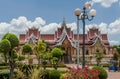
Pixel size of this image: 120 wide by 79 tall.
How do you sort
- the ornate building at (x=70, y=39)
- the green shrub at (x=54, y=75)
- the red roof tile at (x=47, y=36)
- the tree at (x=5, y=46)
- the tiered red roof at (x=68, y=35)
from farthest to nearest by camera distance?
the red roof tile at (x=47, y=36), the tiered red roof at (x=68, y=35), the ornate building at (x=70, y=39), the tree at (x=5, y=46), the green shrub at (x=54, y=75)

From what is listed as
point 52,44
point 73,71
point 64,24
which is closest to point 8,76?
point 73,71

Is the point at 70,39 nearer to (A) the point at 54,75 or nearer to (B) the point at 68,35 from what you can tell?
(B) the point at 68,35

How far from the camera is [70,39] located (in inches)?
2271

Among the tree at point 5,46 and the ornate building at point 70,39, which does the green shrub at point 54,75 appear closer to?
the tree at point 5,46

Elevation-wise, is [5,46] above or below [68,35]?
below

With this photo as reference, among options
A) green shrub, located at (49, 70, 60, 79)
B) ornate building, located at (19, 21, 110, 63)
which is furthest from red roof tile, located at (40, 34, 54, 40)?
green shrub, located at (49, 70, 60, 79)

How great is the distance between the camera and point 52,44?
5800cm

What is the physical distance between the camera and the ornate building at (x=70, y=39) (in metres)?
56.2

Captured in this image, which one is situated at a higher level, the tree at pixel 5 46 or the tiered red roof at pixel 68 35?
the tiered red roof at pixel 68 35

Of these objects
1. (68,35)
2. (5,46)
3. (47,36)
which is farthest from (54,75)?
(47,36)

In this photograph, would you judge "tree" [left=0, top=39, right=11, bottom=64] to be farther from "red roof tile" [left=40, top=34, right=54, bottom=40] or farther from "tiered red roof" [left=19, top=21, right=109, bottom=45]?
"red roof tile" [left=40, top=34, right=54, bottom=40]

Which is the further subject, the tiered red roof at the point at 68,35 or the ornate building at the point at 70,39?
the tiered red roof at the point at 68,35

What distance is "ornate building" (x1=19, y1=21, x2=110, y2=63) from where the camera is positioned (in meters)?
56.2

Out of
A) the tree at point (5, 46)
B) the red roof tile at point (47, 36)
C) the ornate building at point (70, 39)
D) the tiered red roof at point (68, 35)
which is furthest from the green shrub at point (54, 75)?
the red roof tile at point (47, 36)
